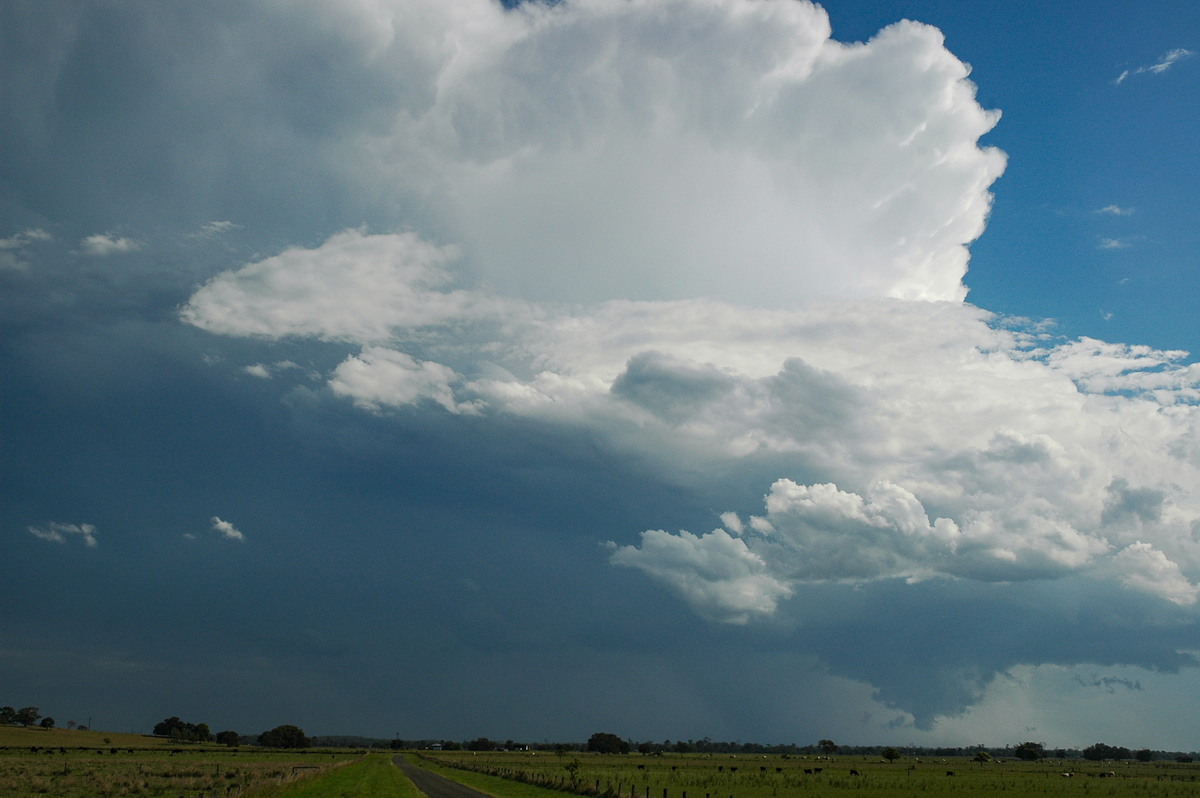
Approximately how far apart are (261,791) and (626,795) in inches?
856

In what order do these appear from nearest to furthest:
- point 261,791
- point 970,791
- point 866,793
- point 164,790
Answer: point 261,791, point 164,790, point 866,793, point 970,791

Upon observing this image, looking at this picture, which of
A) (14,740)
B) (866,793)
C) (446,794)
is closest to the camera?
(446,794)

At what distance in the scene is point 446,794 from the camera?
5081cm

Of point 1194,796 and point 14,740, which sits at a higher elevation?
point 1194,796

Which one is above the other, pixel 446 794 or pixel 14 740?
pixel 446 794

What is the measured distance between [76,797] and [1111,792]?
80110 mm

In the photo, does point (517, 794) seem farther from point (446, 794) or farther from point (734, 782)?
point (734, 782)

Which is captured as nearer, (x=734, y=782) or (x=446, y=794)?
(x=446, y=794)

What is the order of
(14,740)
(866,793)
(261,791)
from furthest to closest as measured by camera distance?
(14,740) → (866,793) → (261,791)

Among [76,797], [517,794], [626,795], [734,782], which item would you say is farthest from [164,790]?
[734,782]

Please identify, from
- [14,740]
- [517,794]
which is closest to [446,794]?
[517,794]

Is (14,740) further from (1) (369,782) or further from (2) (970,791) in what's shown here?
(2) (970,791)

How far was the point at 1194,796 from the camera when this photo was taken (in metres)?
56.5

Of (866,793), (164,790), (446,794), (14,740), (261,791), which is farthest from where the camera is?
(14,740)
